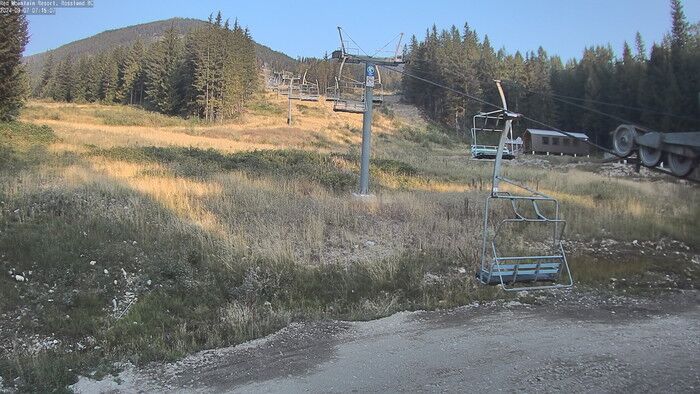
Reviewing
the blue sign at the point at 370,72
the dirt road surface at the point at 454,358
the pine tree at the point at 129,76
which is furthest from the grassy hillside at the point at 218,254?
the pine tree at the point at 129,76

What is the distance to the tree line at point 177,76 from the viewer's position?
77.1 m

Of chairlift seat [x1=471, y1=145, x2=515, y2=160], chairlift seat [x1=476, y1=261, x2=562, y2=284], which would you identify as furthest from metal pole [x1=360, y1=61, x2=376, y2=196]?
chairlift seat [x1=476, y1=261, x2=562, y2=284]

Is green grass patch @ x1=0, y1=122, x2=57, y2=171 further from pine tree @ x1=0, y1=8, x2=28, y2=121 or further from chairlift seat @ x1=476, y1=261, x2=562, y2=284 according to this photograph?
chairlift seat @ x1=476, y1=261, x2=562, y2=284

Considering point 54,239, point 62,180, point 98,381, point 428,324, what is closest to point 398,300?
point 428,324

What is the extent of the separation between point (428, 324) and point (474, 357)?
139 cm

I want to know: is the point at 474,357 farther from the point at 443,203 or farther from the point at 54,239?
the point at 443,203

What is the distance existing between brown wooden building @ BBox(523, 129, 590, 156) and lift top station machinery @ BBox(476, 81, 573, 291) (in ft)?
141

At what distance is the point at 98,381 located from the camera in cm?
580

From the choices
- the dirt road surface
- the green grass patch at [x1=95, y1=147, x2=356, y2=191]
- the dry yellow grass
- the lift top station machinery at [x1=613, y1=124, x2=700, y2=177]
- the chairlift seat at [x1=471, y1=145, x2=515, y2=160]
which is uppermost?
the lift top station machinery at [x1=613, y1=124, x2=700, y2=177]

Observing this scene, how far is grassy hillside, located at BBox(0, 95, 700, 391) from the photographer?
7.28 meters

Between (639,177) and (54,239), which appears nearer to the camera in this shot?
(54,239)

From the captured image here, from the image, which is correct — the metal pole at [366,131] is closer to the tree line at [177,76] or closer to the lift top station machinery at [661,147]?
the lift top station machinery at [661,147]

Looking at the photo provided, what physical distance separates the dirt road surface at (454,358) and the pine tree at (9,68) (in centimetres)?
3643

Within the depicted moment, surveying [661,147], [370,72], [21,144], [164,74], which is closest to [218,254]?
[661,147]
